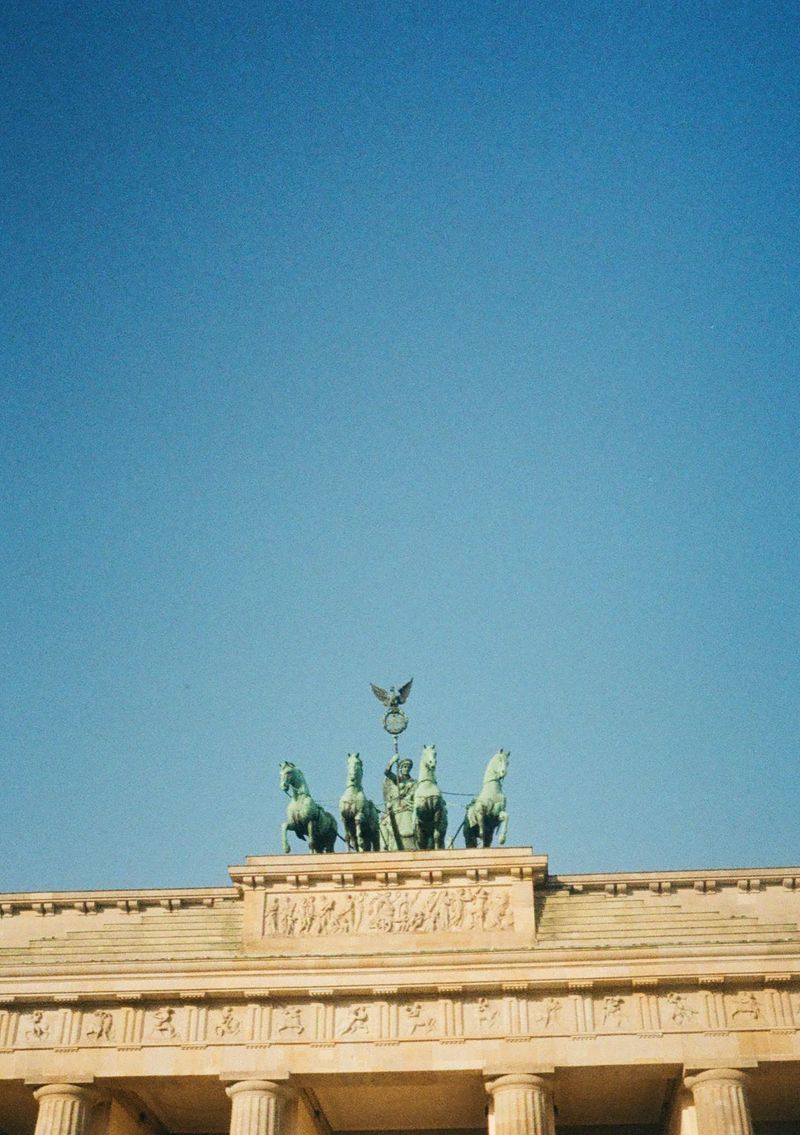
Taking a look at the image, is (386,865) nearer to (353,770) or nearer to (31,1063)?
(353,770)

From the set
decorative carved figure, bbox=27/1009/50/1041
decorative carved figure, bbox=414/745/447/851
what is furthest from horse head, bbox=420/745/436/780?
decorative carved figure, bbox=27/1009/50/1041

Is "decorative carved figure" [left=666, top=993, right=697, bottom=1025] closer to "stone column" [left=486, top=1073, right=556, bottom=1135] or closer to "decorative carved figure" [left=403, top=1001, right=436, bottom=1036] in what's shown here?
"stone column" [left=486, top=1073, right=556, bottom=1135]

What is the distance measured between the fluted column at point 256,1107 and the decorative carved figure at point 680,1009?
25.5ft

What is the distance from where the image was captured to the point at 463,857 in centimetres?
2959

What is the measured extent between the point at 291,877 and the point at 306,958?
2.00m

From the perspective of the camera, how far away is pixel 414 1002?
27.7m

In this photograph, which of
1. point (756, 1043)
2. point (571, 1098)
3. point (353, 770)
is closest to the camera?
point (756, 1043)

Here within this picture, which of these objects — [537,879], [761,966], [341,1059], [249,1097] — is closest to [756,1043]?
[761,966]

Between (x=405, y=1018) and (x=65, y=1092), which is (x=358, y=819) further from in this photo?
(x=65, y=1092)

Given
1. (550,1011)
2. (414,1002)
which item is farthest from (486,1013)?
(414,1002)

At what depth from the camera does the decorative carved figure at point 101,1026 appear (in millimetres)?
27766

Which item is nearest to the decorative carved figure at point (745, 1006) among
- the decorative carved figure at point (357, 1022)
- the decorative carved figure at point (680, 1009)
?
the decorative carved figure at point (680, 1009)

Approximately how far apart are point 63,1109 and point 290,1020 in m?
4.64

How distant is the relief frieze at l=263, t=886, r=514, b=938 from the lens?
95.2 ft
